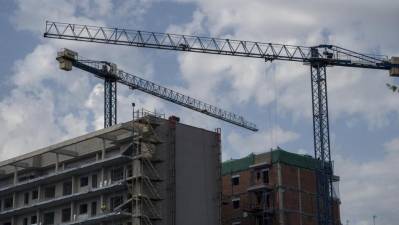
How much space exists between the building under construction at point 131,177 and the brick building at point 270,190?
47.1 ft

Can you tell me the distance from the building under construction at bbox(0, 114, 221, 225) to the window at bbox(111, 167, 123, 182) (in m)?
0.11

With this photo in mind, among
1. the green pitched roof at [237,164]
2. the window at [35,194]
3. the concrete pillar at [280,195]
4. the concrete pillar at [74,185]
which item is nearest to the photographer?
the concrete pillar at [74,185]

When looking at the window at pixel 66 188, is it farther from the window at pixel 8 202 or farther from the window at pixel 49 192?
the window at pixel 8 202

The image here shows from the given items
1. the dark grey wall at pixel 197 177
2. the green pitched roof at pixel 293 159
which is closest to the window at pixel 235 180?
the green pitched roof at pixel 293 159

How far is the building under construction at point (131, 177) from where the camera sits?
272ft

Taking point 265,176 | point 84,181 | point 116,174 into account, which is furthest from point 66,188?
point 265,176

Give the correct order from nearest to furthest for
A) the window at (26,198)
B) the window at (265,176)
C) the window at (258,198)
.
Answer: the window at (26,198) → the window at (265,176) → the window at (258,198)

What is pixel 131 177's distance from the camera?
3246 inches

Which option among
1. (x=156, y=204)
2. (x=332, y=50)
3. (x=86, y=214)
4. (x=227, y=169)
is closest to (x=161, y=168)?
(x=156, y=204)

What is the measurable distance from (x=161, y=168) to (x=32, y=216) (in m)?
21.3

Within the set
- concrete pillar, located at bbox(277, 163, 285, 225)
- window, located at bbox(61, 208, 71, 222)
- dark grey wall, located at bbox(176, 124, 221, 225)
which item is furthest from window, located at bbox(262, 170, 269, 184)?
window, located at bbox(61, 208, 71, 222)

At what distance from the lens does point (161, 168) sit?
84375mm

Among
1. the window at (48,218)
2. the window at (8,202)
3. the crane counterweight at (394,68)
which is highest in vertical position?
the crane counterweight at (394,68)

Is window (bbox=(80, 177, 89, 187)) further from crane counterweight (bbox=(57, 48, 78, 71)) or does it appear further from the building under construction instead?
crane counterweight (bbox=(57, 48, 78, 71))
